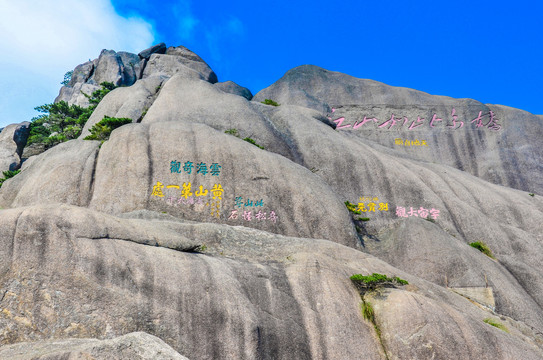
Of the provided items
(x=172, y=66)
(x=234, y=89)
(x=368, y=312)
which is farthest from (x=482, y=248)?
(x=172, y=66)

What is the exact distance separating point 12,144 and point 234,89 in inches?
869

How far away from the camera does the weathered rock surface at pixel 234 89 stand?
47.6 m

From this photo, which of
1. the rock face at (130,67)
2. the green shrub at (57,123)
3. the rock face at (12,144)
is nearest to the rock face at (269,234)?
the green shrub at (57,123)

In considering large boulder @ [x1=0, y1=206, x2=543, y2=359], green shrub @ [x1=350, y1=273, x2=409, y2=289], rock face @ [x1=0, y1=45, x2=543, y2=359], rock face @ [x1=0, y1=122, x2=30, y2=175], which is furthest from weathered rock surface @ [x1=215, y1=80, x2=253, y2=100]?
green shrub @ [x1=350, y1=273, x2=409, y2=289]

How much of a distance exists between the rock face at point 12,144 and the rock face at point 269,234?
21.7ft

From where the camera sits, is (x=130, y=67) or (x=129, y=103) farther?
(x=130, y=67)

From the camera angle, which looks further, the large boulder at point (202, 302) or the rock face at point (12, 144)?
the rock face at point (12, 144)

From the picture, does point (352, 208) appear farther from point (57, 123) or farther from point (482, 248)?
point (57, 123)

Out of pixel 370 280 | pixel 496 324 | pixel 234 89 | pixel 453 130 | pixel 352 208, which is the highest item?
pixel 234 89

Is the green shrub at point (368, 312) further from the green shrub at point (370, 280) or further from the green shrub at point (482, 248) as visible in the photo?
the green shrub at point (482, 248)

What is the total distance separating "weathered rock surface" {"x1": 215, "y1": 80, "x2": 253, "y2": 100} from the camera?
4762 cm

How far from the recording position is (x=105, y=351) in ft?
24.9

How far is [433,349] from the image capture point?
40.0 ft

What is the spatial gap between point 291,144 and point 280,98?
18335 mm
